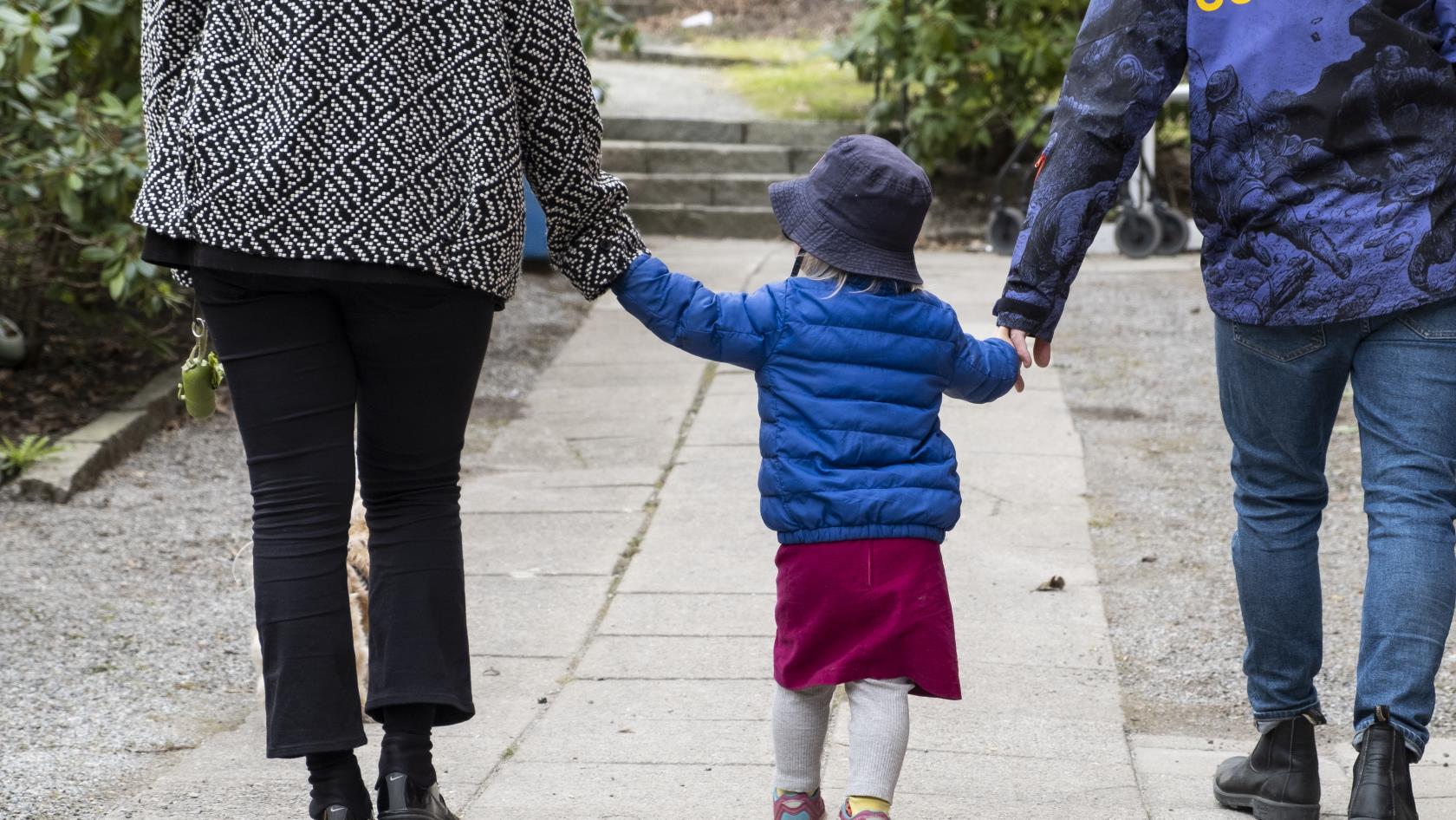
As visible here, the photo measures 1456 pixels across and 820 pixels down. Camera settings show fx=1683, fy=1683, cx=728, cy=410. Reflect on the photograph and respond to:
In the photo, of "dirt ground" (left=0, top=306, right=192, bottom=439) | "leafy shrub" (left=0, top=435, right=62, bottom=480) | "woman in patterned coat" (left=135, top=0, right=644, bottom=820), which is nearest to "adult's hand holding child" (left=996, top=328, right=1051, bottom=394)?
"woman in patterned coat" (left=135, top=0, right=644, bottom=820)

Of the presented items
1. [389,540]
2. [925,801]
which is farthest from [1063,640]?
[389,540]

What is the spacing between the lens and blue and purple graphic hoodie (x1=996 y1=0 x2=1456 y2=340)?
2.45 m

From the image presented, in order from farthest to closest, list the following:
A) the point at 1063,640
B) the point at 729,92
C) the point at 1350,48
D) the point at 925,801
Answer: the point at 729,92, the point at 1063,640, the point at 925,801, the point at 1350,48

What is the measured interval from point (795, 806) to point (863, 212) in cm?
91

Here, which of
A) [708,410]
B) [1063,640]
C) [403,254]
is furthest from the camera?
[708,410]

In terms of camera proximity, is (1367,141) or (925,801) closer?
(1367,141)

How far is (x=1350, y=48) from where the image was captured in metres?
2.45

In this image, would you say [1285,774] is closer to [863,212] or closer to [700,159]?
[863,212]

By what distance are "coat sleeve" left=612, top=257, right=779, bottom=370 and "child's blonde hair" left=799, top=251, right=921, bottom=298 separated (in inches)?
2.5

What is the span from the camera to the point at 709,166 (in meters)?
10.4

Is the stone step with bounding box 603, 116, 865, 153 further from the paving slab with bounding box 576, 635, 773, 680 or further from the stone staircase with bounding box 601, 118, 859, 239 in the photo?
the paving slab with bounding box 576, 635, 773, 680

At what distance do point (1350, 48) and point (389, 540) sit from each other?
1571 millimetres

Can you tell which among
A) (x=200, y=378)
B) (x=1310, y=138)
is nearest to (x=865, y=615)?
(x=1310, y=138)

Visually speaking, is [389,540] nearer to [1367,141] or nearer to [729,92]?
[1367,141]
